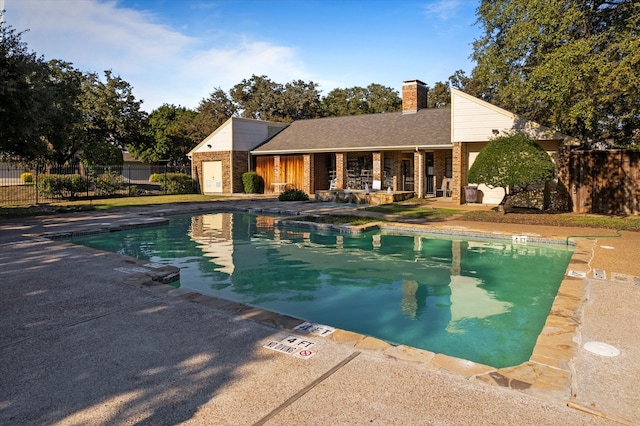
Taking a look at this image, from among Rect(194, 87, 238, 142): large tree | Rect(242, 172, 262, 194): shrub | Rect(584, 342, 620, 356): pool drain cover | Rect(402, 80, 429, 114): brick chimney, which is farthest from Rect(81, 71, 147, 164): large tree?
Rect(584, 342, 620, 356): pool drain cover

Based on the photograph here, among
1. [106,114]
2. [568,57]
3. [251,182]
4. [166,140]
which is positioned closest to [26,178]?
[106,114]

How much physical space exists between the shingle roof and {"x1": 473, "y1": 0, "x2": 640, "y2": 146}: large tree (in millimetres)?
5455

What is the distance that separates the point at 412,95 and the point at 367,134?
3.60 m

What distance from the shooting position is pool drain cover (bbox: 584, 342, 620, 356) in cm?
403

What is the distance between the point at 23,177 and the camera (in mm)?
34906

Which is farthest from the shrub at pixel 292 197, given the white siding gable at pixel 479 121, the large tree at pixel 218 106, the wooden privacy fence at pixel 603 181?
the large tree at pixel 218 106

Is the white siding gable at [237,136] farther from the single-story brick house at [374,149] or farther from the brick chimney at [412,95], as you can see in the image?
the brick chimney at [412,95]

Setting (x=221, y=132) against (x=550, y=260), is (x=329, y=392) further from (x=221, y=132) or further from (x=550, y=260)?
(x=221, y=132)

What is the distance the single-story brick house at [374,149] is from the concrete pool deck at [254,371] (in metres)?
14.0

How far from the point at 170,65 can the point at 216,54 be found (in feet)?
9.13

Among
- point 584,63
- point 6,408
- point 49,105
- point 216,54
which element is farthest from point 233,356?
point 216,54

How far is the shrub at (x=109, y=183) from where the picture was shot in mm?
24375

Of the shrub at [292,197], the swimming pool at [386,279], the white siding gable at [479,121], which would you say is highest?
the white siding gable at [479,121]

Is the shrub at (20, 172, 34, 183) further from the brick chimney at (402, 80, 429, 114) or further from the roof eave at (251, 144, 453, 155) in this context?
the brick chimney at (402, 80, 429, 114)
